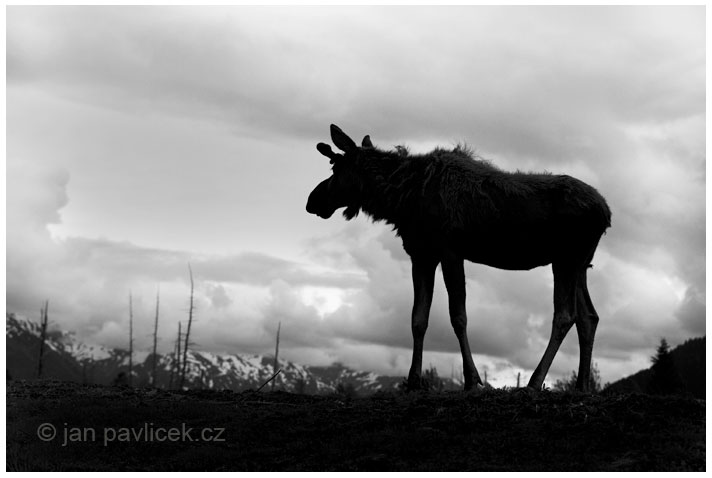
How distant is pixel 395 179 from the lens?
13.6 m

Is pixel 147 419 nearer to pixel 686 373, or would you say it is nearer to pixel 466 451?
pixel 466 451

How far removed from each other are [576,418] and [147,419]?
6.32 metres

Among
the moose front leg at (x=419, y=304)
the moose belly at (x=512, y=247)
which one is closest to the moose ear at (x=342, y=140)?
the moose front leg at (x=419, y=304)

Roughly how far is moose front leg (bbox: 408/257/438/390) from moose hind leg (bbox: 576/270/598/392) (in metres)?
2.41

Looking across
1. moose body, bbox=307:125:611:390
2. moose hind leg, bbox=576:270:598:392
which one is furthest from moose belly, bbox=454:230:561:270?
moose hind leg, bbox=576:270:598:392

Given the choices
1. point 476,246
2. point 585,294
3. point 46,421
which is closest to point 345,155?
point 476,246

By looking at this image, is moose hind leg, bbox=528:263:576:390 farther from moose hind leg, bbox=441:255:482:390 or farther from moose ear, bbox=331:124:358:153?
moose ear, bbox=331:124:358:153

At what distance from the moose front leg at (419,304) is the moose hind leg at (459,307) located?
1.81ft

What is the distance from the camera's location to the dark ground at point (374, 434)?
29.5ft

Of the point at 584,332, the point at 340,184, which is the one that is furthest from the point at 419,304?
the point at 584,332

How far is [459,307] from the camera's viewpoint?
41.8 ft

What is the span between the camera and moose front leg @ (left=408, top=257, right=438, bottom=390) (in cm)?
1313

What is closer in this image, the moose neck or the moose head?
the moose neck

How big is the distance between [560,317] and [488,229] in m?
1.74
